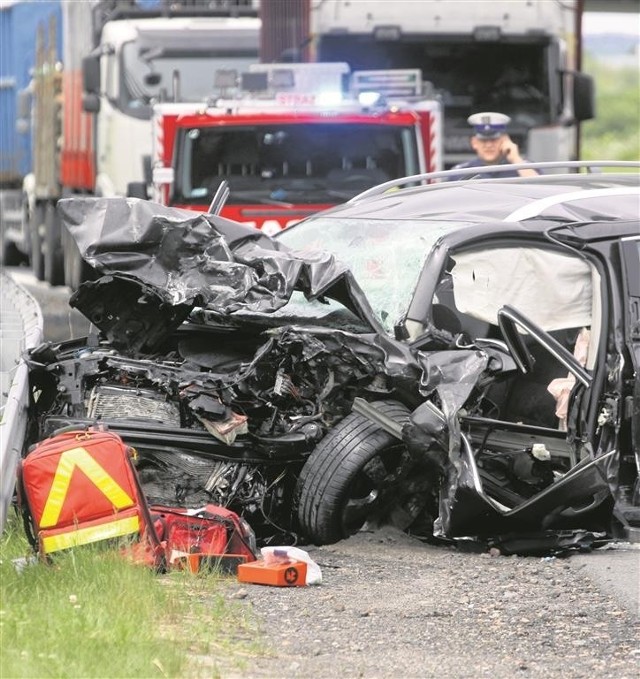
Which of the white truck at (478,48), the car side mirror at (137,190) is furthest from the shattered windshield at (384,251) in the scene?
the white truck at (478,48)

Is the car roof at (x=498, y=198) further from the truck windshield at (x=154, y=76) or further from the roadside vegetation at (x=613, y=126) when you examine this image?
the roadside vegetation at (x=613, y=126)

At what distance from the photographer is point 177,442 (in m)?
6.80

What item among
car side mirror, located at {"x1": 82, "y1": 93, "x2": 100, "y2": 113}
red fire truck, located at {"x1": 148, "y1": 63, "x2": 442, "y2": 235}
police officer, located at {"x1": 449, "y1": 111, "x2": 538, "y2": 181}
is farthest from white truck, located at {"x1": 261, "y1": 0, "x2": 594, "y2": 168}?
police officer, located at {"x1": 449, "y1": 111, "x2": 538, "y2": 181}

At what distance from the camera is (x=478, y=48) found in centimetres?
1602

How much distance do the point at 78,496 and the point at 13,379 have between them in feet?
4.21

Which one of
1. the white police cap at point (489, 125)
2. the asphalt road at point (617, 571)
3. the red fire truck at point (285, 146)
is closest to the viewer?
the asphalt road at point (617, 571)

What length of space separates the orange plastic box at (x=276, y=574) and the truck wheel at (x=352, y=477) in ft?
1.98

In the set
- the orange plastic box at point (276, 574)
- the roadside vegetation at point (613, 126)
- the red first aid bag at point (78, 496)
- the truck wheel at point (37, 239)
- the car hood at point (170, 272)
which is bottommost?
the roadside vegetation at point (613, 126)

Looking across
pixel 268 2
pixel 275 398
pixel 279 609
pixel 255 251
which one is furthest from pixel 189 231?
pixel 268 2

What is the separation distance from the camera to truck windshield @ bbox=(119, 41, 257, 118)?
16.3 metres

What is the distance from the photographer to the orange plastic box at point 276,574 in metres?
6.13

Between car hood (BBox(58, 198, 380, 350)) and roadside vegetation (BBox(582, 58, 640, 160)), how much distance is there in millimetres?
54802

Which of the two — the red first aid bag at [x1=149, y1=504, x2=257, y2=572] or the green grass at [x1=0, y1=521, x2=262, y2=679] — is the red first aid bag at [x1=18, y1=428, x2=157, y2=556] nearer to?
the green grass at [x1=0, y1=521, x2=262, y2=679]

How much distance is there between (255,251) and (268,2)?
882cm
